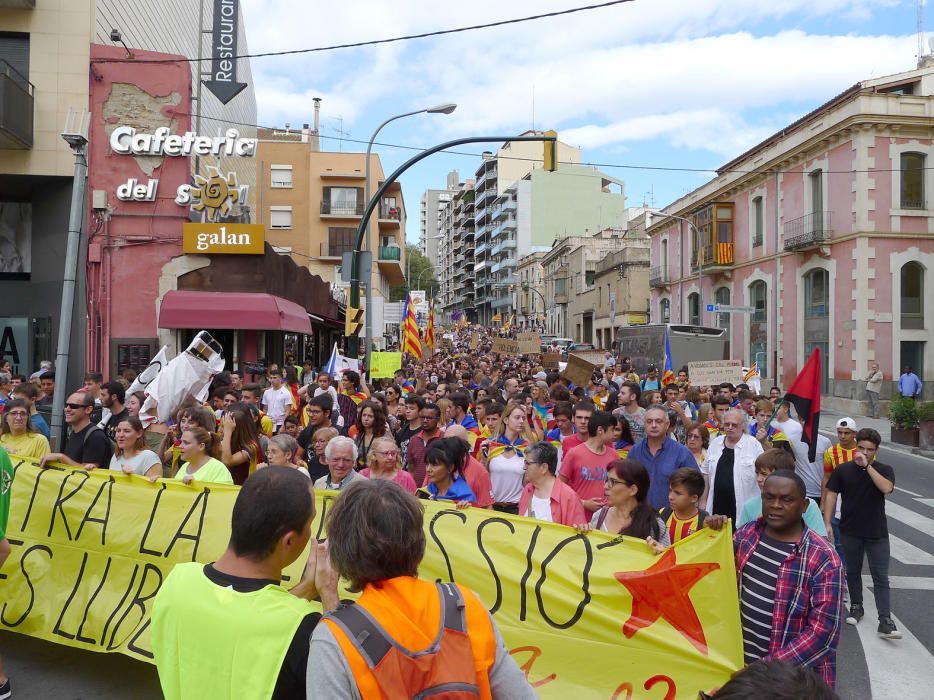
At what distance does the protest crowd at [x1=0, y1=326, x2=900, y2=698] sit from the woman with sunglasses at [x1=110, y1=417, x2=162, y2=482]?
0.02 meters

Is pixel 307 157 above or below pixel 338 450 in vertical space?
above

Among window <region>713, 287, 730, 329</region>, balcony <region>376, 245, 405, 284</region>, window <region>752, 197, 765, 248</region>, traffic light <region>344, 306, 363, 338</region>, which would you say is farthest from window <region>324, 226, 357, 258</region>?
traffic light <region>344, 306, 363, 338</region>

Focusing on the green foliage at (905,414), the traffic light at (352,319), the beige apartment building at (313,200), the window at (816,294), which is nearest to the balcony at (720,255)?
the window at (816,294)

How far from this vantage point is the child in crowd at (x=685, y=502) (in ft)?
15.1

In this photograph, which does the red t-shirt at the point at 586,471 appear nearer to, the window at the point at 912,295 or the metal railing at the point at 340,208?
the window at the point at 912,295

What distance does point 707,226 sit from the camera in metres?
39.3

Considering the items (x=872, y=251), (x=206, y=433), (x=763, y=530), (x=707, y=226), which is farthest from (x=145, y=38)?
(x=707, y=226)

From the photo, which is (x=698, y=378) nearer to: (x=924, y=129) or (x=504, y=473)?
(x=504, y=473)

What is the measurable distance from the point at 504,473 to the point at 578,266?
6347 cm

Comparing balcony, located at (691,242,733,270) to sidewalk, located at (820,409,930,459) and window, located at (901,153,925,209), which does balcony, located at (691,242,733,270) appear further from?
sidewalk, located at (820,409,930,459)

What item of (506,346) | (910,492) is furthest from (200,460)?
(506,346)

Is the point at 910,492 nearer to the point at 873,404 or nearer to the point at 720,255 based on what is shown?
the point at 873,404

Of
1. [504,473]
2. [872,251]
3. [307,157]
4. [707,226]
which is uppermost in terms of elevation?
[307,157]

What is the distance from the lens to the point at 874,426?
22.9m
